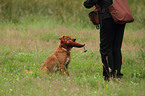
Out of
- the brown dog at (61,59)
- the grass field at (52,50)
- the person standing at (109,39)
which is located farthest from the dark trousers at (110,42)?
the brown dog at (61,59)

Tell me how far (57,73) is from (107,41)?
4.35 ft

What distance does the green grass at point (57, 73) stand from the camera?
4.45 meters

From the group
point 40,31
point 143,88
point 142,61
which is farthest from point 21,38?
point 143,88

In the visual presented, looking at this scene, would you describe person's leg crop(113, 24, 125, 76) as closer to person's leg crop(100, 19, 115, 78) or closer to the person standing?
the person standing

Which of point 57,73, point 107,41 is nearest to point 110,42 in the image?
point 107,41

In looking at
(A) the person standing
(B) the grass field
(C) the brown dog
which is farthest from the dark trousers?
(C) the brown dog

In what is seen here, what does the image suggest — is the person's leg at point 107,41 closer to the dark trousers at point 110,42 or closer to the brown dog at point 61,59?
the dark trousers at point 110,42

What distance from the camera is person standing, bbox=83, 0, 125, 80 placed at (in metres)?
4.81

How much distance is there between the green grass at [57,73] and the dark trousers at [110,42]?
0.35 m

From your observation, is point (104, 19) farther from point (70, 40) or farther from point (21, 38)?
point (21, 38)

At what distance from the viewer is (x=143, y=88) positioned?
4461mm

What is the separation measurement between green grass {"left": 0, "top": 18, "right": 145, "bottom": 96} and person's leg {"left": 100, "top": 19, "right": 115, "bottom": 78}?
365 millimetres

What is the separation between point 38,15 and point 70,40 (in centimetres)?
720

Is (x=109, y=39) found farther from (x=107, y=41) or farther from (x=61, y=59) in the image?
(x=61, y=59)
